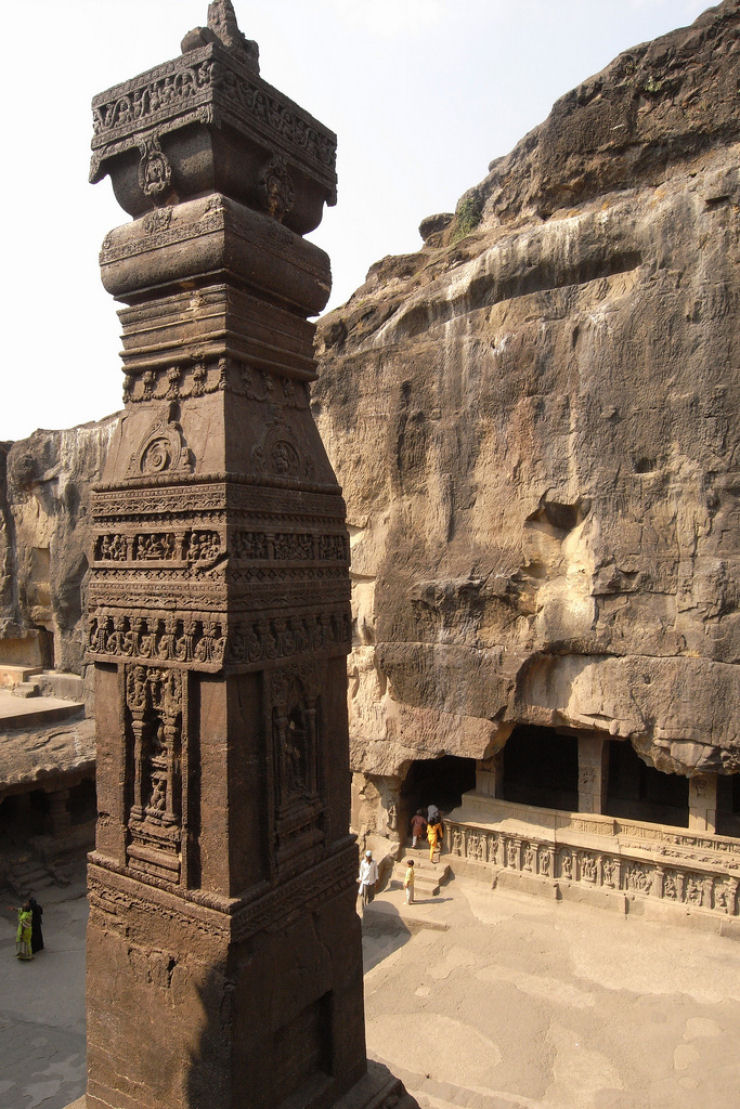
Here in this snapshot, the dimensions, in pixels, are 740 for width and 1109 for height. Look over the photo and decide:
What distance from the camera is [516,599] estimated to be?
10.8 m

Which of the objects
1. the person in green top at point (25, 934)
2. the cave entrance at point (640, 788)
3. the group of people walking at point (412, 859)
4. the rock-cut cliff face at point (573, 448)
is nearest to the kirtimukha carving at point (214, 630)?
the group of people walking at point (412, 859)

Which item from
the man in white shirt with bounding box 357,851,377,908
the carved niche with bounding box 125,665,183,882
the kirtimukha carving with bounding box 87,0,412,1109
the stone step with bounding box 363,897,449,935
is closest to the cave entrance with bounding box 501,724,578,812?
the man in white shirt with bounding box 357,851,377,908

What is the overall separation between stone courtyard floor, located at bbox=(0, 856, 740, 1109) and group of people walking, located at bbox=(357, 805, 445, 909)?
22cm

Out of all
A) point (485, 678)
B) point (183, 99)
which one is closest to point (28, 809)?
point (485, 678)

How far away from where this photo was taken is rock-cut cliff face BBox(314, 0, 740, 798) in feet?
31.1

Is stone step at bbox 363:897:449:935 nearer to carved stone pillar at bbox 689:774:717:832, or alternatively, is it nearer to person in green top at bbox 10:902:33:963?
carved stone pillar at bbox 689:774:717:832

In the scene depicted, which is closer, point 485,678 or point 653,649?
point 653,649

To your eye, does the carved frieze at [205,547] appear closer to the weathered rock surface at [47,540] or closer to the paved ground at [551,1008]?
the paved ground at [551,1008]

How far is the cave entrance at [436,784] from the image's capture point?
1264cm

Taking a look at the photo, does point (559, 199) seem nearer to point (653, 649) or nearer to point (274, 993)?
point (653, 649)

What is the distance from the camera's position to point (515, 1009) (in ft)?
26.0

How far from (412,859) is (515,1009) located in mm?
3771

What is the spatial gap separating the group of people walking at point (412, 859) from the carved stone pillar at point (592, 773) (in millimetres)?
2168

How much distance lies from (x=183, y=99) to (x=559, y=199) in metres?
9.40
